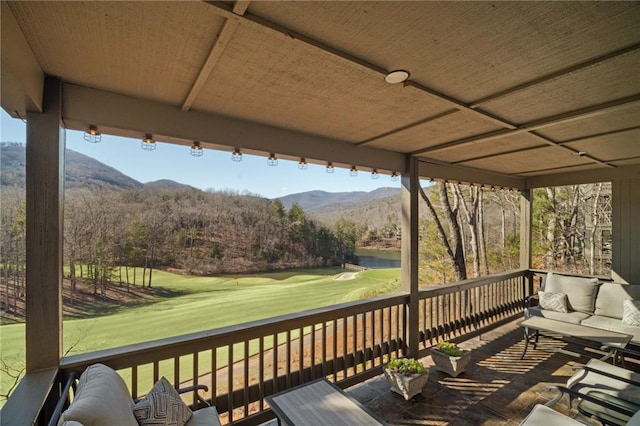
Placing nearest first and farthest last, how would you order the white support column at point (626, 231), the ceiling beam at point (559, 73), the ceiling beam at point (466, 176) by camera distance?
the ceiling beam at point (559, 73) → the ceiling beam at point (466, 176) → the white support column at point (626, 231)

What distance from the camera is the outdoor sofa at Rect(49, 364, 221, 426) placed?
1306 millimetres

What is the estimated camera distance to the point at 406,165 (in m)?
4.04

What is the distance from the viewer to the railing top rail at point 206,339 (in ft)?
6.86

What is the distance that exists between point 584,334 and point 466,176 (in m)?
2.66

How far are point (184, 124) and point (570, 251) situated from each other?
46.0ft

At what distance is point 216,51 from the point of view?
5.25 ft

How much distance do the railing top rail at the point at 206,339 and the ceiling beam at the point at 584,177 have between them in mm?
4598

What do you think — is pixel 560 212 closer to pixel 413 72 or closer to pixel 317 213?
pixel 317 213

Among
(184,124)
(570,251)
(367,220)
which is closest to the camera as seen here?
(184,124)

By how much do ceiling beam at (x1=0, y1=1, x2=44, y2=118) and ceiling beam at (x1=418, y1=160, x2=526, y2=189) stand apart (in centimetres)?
403

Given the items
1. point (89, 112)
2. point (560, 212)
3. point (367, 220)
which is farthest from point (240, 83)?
point (560, 212)

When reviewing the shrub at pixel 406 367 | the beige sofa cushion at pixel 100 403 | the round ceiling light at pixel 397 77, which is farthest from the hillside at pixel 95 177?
the shrub at pixel 406 367

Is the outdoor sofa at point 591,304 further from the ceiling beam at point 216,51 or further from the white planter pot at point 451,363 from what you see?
the ceiling beam at point 216,51

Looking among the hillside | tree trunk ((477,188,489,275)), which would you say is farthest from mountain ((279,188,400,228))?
the hillside
